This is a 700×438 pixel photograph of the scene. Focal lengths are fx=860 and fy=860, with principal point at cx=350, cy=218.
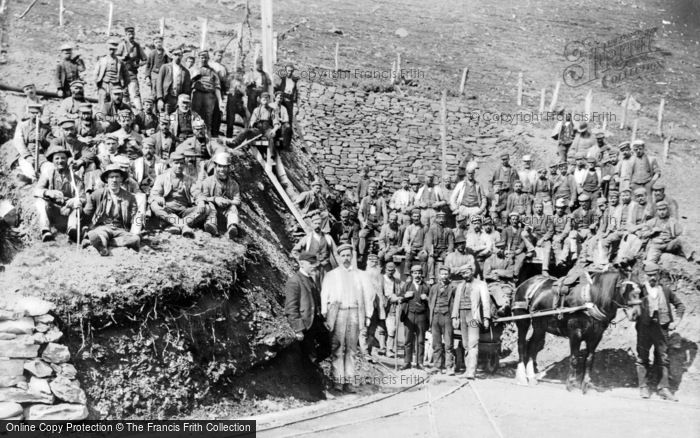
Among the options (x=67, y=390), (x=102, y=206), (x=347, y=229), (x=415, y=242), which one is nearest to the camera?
(x=67, y=390)

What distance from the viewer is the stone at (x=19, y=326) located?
9.80m

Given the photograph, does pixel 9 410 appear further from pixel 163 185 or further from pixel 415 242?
pixel 415 242

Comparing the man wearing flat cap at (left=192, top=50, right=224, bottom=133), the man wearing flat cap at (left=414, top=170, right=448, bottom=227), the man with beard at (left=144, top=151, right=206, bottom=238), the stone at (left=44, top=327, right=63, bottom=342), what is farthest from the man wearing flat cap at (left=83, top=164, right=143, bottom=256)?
the man wearing flat cap at (left=414, top=170, right=448, bottom=227)

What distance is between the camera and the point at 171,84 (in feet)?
53.9

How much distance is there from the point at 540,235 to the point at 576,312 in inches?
127

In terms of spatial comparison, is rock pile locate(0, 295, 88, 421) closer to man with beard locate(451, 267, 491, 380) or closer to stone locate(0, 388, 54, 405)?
stone locate(0, 388, 54, 405)

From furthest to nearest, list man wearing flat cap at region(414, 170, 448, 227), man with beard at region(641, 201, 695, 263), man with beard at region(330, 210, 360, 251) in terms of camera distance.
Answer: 1. man with beard at region(330, 210, 360, 251)
2. man wearing flat cap at region(414, 170, 448, 227)
3. man with beard at region(641, 201, 695, 263)

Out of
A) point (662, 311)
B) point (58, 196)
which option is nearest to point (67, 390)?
point (58, 196)

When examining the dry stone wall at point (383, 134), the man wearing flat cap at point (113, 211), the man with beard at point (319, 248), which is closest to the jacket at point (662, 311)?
the man with beard at point (319, 248)

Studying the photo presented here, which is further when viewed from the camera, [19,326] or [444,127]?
[444,127]

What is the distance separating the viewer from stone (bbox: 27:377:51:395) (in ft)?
31.3

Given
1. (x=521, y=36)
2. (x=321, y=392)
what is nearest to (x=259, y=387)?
(x=321, y=392)

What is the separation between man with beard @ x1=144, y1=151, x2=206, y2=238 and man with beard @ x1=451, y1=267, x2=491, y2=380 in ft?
14.4

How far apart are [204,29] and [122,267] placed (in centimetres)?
1833
